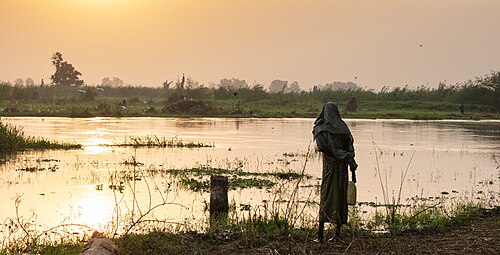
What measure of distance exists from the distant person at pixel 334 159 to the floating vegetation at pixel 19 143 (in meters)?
15.2

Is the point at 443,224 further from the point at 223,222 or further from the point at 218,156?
the point at 218,156

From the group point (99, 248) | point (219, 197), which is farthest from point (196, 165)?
point (99, 248)

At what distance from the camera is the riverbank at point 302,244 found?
867cm

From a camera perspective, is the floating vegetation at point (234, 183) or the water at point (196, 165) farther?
the floating vegetation at point (234, 183)

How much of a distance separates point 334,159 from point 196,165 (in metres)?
10.1

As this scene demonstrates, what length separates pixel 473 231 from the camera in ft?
32.8

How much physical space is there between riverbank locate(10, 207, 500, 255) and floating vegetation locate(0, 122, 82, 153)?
1355 cm

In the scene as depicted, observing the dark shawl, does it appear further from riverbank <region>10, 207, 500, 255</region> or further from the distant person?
riverbank <region>10, 207, 500, 255</region>

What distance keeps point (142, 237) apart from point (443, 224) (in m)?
4.69

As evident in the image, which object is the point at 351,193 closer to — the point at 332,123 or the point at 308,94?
the point at 332,123

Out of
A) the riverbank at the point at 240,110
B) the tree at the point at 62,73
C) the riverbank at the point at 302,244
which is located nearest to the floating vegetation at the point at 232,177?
the riverbank at the point at 302,244

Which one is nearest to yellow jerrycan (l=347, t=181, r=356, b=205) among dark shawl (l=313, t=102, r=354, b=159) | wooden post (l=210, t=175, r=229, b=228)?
dark shawl (l=313, t=102, r=354, b=159)

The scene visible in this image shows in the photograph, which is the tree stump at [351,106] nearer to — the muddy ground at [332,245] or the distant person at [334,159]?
the muddy ground at [332,245]

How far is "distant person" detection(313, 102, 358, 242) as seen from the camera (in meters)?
8.77
